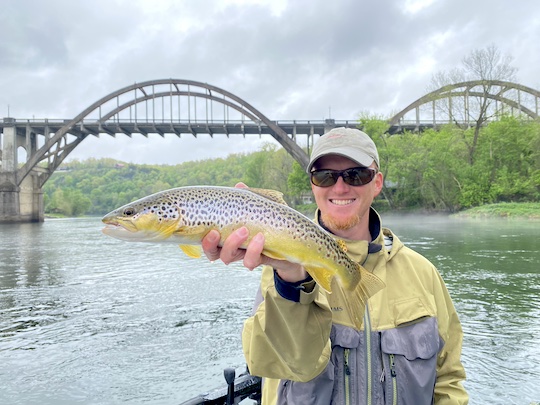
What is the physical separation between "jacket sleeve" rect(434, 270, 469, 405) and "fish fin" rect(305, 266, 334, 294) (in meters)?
0.80

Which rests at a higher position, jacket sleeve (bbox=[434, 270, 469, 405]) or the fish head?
the fish head

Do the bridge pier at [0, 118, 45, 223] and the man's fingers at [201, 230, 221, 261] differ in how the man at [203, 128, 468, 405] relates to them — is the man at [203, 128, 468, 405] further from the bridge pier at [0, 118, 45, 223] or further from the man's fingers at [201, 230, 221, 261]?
the bridge pier at [0, 118, 45, 223]

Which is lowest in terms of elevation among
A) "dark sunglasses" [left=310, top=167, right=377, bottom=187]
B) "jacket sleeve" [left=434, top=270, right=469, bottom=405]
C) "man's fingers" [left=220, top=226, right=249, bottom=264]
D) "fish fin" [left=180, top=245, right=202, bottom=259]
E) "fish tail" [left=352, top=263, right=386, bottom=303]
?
"jacket sleeve" [left=434, top=270, right=469, bottom=405]

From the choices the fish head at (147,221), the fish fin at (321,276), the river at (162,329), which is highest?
→ the fish head at (147,221)

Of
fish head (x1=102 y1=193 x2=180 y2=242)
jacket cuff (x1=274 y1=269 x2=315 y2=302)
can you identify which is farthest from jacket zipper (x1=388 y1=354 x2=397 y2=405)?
Answer: fish head (x1=102 y1=193 x2=180 y2=242)


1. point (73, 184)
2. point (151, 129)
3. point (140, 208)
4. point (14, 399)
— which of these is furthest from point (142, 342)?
point (73, 184)

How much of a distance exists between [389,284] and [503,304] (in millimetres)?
8650

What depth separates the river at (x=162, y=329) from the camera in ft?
19.5

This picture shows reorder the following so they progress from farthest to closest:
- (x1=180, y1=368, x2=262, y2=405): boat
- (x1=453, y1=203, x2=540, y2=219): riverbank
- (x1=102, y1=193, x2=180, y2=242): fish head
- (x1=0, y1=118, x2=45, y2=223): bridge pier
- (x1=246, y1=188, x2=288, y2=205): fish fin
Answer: (x1=0, y1=118, x2=45, y2=223): bridge pier
(x1=453, y1=203, x2=540, y2=219): riverbank
(x1=180, y1=368, x2=262, y2=405): boat
(x1=246, y1=188, x2=288, y2=205): fish fin
(x1=102, y1=193, x2=180, y2=242): fish head

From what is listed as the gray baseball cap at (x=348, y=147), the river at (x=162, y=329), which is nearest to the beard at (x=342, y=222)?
the gray baseball cap at (x=348, y=147)

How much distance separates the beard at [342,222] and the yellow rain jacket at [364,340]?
0.15m

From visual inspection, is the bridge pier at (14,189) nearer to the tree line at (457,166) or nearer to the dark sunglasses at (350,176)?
the tree line at (457,166)

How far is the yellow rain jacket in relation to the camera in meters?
2.04

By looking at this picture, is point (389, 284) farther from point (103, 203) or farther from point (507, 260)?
point (103, 203)
